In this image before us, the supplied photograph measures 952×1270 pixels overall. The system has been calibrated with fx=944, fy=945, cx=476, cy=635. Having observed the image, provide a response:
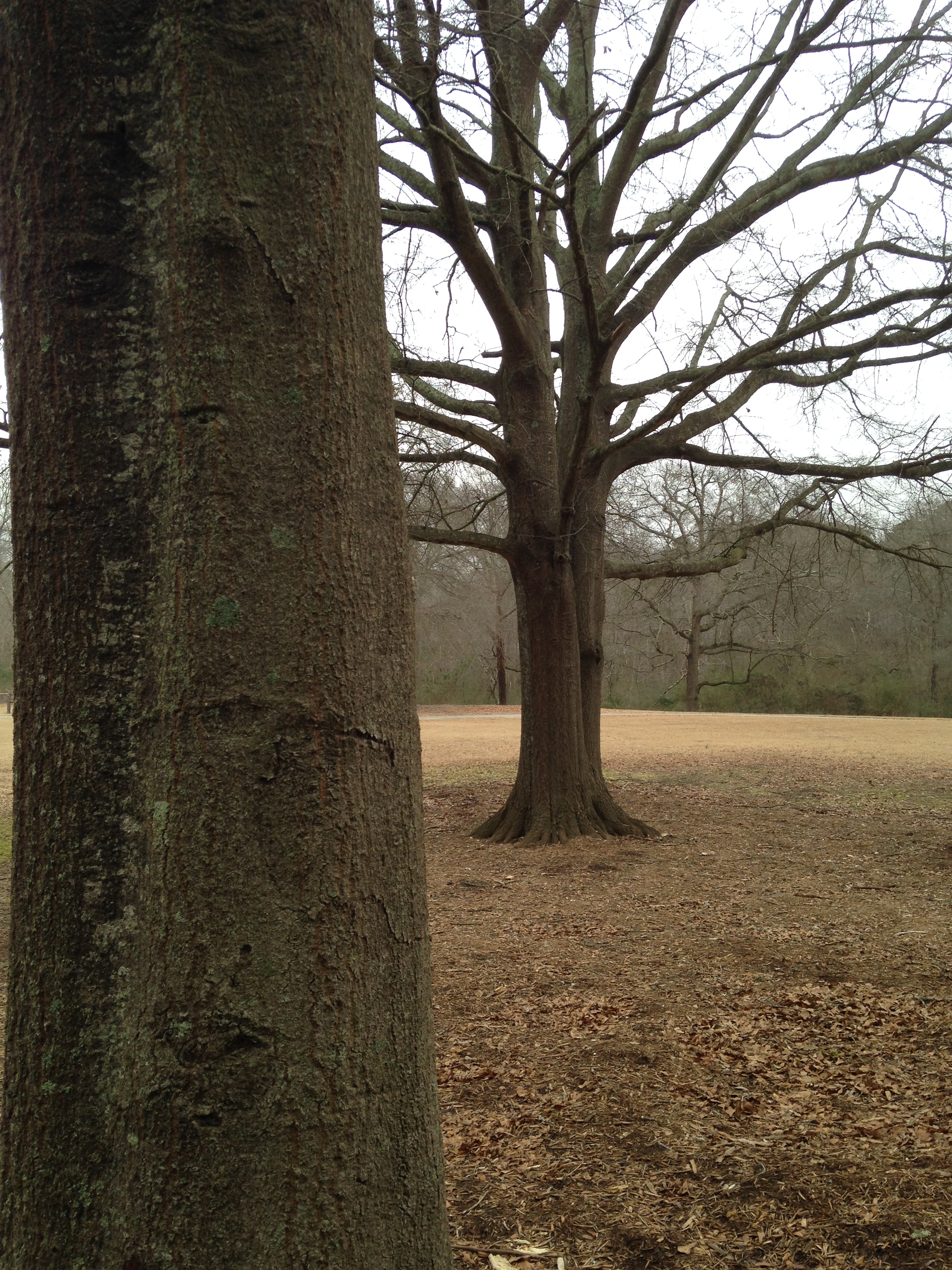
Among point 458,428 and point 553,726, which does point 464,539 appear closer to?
point 458,428

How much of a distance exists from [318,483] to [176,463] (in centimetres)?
27

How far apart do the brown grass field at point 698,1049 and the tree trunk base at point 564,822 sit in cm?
25

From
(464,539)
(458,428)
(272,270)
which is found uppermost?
(458,428)

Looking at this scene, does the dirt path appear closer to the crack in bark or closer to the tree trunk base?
the tree trunk base

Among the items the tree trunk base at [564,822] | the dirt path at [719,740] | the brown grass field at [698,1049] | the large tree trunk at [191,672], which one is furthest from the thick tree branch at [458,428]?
the dirt path at [719,740]

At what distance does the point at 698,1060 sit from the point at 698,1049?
0.40ft

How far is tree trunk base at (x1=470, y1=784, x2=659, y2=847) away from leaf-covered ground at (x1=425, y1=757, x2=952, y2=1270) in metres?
0.78

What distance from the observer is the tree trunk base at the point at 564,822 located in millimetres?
9500

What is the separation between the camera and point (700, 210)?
816 centimetres

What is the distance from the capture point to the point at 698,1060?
4.03 meters

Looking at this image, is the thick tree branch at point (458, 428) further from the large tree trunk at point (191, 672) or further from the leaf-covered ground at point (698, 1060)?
the large tree trunk at point (191, 672)

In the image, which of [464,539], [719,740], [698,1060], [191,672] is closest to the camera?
[191,672]

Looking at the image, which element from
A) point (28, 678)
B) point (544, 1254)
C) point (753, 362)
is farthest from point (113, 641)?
point (753, 362)

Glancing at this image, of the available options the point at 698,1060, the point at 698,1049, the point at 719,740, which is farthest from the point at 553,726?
the point at 719,740
